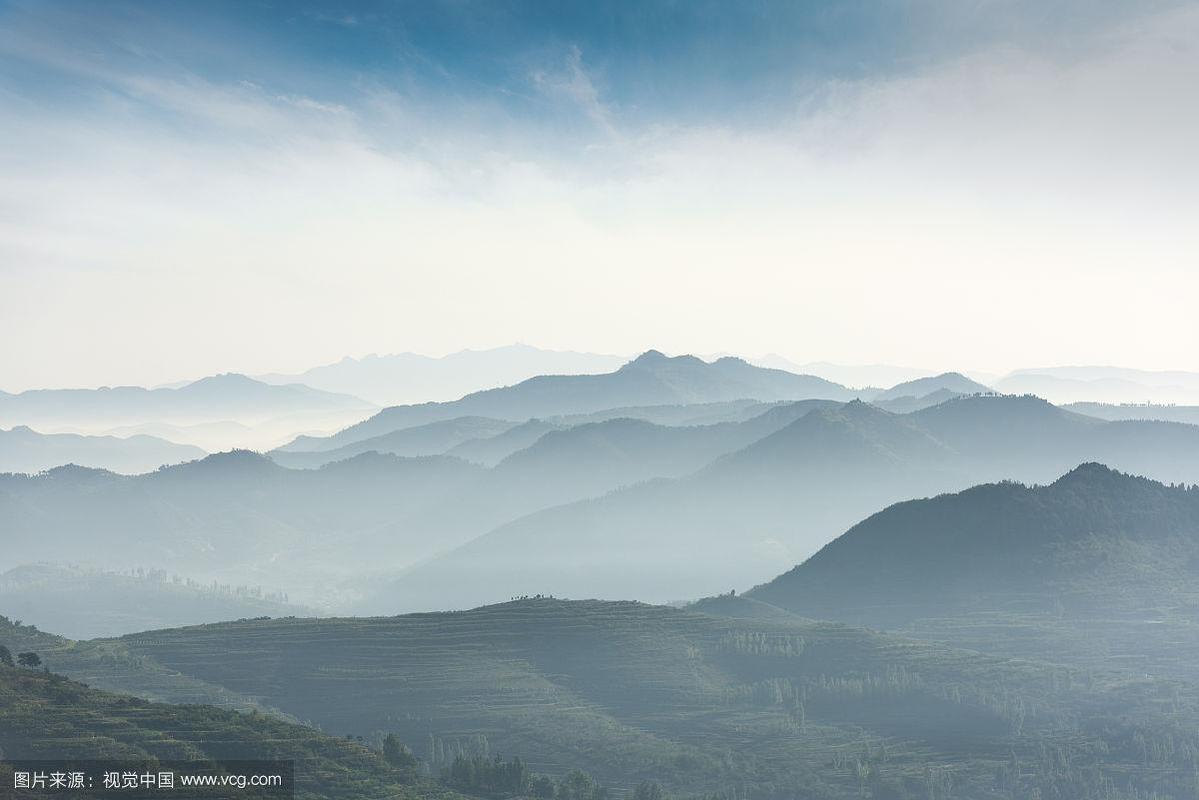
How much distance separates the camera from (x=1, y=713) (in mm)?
189750

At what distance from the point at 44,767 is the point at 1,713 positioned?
25550 mm

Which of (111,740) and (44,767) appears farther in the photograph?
(111,740)

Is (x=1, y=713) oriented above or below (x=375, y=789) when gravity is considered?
above

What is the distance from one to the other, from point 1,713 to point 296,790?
5468 centimetres

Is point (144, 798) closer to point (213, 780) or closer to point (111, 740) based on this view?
point (213, 780)

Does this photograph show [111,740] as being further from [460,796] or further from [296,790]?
[460,796]

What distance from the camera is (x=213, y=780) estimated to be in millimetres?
169250

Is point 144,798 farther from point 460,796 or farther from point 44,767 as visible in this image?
point 460,796

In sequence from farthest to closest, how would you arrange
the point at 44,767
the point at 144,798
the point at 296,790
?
the point at 296,790
the point at 44,767
the point at 144,798

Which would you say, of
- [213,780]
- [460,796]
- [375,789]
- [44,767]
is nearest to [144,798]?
[213,780]

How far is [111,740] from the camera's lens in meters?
190

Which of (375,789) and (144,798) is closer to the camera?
(144,798)

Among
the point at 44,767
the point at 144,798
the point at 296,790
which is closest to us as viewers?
the point at 144,798

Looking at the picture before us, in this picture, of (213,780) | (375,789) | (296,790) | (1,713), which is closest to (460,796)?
(375,789)
